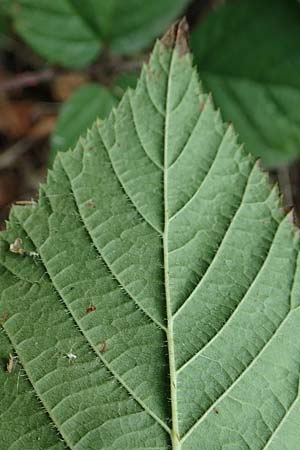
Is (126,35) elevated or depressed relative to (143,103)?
elevated

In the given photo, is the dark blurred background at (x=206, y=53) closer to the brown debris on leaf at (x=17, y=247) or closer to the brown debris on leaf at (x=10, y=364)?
the brown debris on leaf at (x=17, y=247)

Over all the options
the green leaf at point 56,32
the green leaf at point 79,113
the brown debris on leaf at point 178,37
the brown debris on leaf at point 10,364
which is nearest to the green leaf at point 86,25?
the green leaf at point 56,32

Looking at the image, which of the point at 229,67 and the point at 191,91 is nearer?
the point at 191,91

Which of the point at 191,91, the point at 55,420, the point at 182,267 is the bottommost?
the point at 55,420

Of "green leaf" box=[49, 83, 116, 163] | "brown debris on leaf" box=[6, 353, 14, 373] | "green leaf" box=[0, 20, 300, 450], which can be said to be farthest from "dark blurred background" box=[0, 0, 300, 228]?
"brown debris on leaf" box=[6, 353, 14, 373]

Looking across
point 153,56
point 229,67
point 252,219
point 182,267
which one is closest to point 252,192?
point 252,219

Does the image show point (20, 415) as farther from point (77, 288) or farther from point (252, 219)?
point (252, 219)
